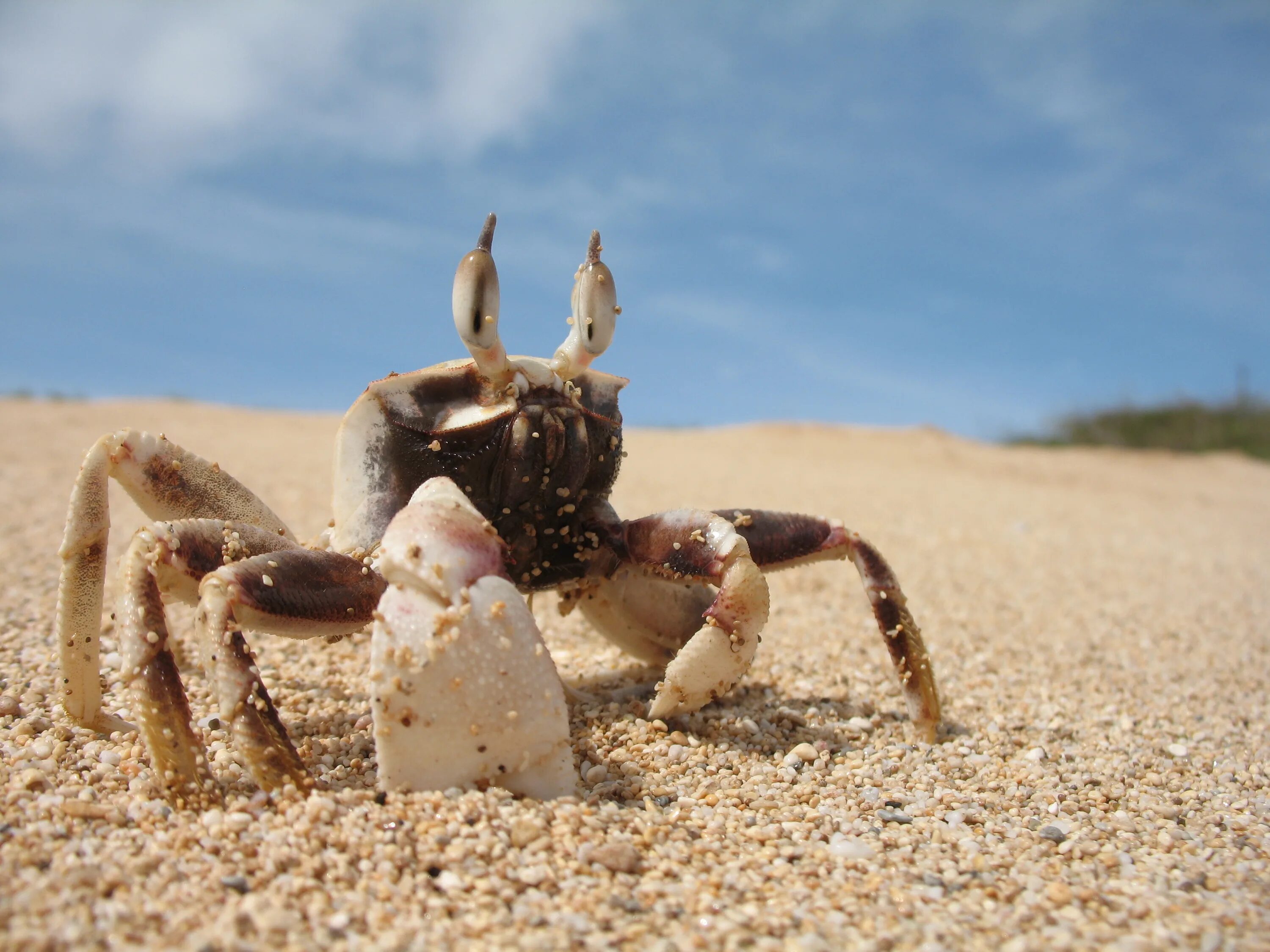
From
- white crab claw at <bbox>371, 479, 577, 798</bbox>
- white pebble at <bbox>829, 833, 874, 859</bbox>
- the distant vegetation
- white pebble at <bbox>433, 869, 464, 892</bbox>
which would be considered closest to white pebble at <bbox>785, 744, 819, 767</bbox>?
white pebble at <bbox>829, 833, 874, 859</bbox>

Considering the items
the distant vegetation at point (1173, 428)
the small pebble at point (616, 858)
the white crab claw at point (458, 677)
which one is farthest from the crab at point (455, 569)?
the distant vegetation at point (1173, 428)

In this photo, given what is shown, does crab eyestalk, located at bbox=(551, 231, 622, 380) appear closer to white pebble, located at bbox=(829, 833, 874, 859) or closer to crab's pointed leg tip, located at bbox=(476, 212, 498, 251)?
crab's pointed leg tip, located at bbox=(476, 212, 498, 251)

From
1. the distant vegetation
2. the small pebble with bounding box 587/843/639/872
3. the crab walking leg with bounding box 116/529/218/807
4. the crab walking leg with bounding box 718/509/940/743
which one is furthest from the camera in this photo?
the distant vegetation

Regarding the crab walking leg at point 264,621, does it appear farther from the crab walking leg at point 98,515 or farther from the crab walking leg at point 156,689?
the crab walking leg at point 98,515

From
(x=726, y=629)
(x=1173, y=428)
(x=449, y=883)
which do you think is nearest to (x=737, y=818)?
(x=726, y=629)

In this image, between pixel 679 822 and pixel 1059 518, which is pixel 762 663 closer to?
pixel 679 822

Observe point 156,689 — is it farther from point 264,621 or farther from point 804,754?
point 804,754

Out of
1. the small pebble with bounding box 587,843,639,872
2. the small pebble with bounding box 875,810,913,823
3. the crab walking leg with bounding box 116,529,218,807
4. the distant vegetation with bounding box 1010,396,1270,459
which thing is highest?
the distant vegetation with bounding box 1010,396,1270,459

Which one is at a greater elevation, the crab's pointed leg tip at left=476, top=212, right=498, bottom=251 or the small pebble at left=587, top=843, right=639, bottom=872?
the crab's pointed leg tip at left=476, top=212, right=498, bottom=251
